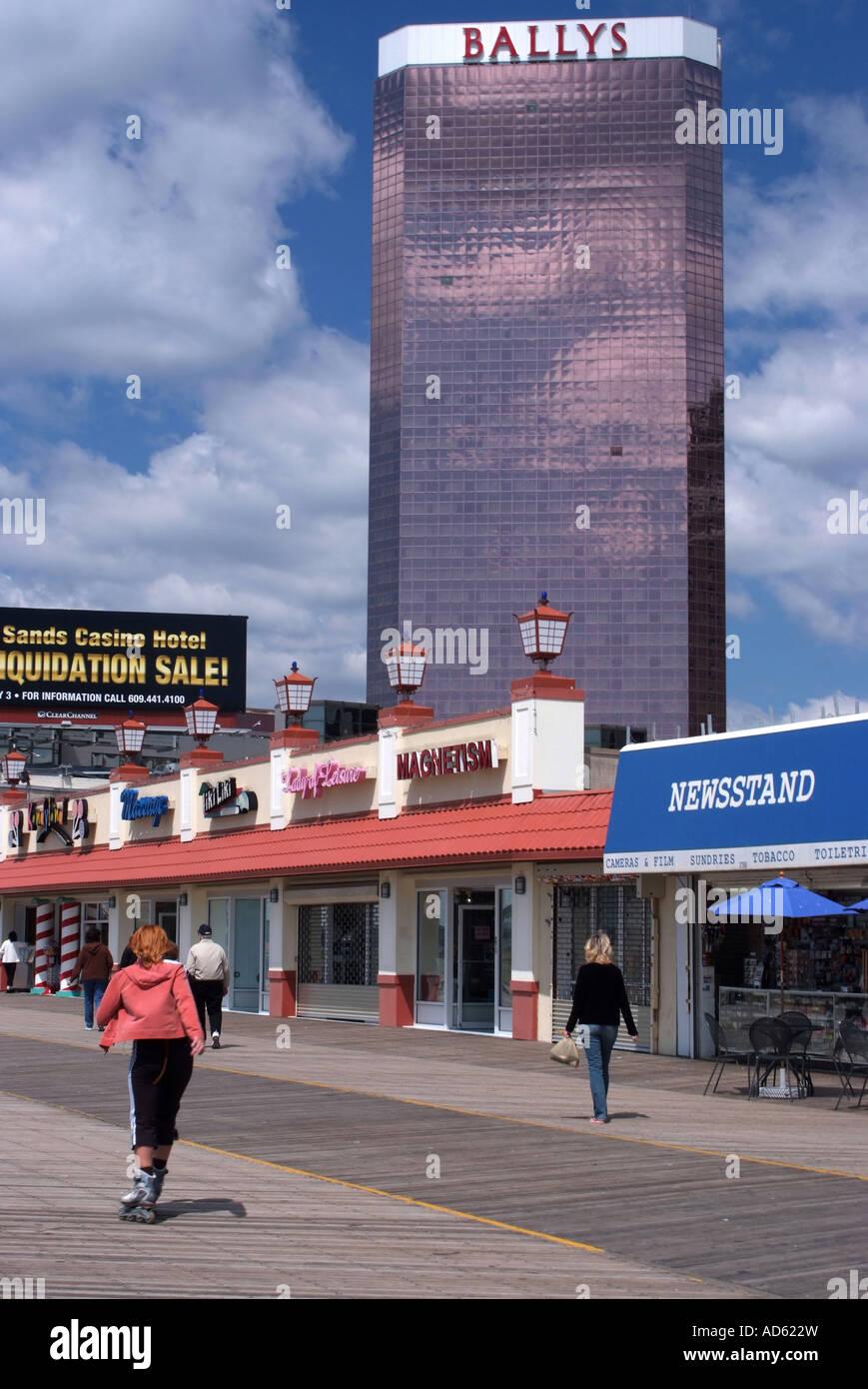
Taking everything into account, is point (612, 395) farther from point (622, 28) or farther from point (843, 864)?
point (843, 864)

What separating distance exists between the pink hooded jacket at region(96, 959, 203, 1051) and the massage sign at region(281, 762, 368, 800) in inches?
763

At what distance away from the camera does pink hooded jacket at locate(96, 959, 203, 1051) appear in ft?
31.5

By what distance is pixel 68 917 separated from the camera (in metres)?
43.1

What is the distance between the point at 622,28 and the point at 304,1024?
137734mm

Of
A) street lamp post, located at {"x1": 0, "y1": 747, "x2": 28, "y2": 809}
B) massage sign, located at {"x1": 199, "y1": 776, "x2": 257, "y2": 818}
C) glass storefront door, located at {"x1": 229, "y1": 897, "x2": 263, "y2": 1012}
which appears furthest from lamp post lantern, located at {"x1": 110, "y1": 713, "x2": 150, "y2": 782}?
glass storefront door, located at {"x1": 229, "y1": 897, "x2": 263, "y2": 1012}

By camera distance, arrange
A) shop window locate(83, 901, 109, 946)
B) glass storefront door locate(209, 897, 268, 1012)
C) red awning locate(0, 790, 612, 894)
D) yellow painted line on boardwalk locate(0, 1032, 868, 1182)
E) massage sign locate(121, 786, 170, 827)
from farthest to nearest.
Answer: shop window locate(83, 901, 109, 946), massage sign locate(121, 786, 170, 827), glass storefront door locate(209, 897, 268, 1012), red awning locate(0, 790, 612, 894), yellow painted line on boardwalk locate(0, 1032, 868, 1182)

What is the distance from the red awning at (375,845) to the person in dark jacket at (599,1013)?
6.97 meters

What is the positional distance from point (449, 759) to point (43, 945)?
2141 cm

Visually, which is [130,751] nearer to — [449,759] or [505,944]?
[449,759]

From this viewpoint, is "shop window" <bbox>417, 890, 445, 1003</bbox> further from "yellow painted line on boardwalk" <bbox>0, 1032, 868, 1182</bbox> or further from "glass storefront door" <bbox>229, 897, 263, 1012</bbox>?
"yellow painted line on boardwalk" <bbox>0, 1032, 868, 1182</bbox>

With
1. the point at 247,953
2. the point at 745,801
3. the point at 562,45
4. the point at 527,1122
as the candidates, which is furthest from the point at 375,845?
the point at 562,45

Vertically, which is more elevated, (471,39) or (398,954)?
(471,39)

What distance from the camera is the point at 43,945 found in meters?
44.1
